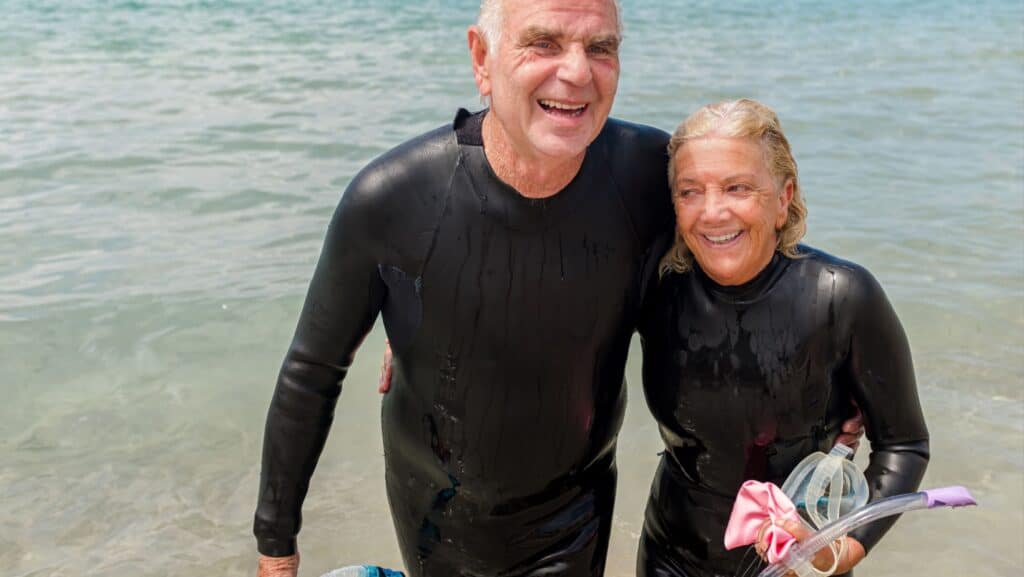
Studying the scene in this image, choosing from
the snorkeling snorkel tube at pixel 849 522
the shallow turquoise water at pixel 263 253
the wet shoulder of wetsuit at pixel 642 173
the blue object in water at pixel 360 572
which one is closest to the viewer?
the snorkeling snorkel tube at pixel 849 522

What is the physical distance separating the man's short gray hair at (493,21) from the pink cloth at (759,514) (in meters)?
1.06

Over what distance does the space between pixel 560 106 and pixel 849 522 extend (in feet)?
3.50

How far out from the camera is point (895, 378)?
94.5 inches

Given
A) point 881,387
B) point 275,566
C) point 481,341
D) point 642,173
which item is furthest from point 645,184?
point 275,566

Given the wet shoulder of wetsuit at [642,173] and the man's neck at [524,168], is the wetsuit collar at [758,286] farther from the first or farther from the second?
the man's neck at [524,168]

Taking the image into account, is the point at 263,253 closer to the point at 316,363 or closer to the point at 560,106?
the point at 316,363

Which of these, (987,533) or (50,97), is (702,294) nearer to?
(987,533)

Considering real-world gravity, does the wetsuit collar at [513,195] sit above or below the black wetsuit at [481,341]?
above

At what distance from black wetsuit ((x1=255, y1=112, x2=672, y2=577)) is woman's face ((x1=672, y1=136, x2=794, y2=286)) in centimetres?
11

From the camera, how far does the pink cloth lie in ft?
7.25

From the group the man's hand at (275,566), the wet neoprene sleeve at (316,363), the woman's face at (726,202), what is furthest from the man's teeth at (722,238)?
the man's hand at (275,566)

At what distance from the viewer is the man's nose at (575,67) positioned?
2.19 meters

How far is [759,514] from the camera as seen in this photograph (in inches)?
90.4

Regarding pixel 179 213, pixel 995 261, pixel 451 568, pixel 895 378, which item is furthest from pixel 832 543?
pixel 179 213
